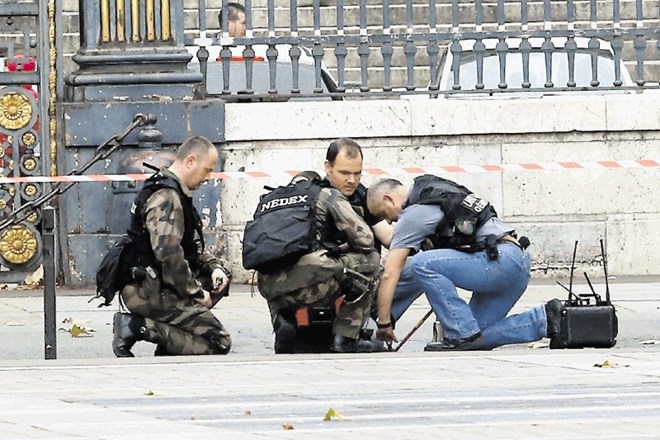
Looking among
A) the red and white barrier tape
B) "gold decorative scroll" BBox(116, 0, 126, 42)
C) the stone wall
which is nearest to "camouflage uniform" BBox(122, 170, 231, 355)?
the red and white barrier tape

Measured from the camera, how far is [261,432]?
7.32 m

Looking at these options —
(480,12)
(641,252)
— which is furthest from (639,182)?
(480,12)

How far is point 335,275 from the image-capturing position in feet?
34.7

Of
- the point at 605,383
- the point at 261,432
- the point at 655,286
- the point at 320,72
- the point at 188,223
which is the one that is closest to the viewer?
the point at 261,432

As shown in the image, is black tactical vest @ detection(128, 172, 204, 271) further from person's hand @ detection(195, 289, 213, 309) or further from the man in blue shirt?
the man in blue shirt

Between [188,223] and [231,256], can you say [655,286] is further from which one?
[188,223]

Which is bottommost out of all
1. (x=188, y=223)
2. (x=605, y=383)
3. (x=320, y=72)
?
(x=605, y=383)

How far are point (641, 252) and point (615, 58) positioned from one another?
1482 millimetres

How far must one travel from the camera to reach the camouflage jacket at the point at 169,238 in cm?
1036

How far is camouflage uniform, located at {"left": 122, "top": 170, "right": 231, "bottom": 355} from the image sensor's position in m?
10.4

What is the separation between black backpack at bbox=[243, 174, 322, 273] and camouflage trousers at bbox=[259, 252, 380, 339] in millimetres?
128

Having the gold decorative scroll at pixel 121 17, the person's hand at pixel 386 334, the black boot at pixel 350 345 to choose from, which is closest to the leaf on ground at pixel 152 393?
the black boot at pixel 350 345

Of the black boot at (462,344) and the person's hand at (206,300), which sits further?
the black boot at (462,344)

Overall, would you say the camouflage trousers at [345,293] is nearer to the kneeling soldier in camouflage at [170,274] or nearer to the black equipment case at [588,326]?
the kneeling soldier in camouflage at [170,274]
